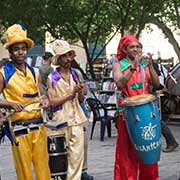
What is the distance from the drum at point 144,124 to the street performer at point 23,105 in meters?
0.85

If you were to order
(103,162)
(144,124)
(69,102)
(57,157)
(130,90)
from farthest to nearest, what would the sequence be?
(103,162)
(69,102)
(57,157)
(130,90)
(144,124)

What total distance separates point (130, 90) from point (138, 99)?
0.29 m

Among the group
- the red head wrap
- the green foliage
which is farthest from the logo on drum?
the green foliage

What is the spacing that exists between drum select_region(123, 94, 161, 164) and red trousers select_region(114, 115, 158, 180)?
0.23 metres

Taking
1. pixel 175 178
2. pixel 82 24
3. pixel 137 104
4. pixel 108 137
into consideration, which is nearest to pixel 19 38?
pixel 137 104

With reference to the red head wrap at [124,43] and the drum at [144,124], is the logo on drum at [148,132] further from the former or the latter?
the red head wrap at [124,43]

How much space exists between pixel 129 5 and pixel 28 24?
377 centimetres

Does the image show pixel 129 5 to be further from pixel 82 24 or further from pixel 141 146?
pixel 141 146

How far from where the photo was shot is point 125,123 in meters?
5.97

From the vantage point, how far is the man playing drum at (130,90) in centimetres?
598

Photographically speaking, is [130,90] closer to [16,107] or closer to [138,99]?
[138,99]

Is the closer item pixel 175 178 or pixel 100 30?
pixel 175 178

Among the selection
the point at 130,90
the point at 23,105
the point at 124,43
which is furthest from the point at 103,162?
the point at 23,105

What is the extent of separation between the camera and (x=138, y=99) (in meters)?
5.73
